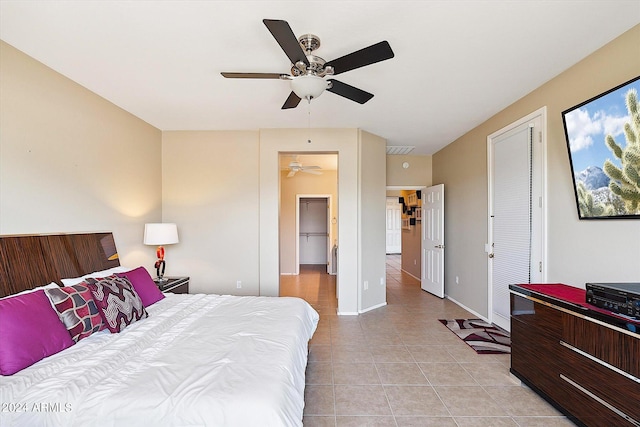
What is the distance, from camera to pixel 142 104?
3.31 meters

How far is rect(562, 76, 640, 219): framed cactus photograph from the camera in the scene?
1.82 metres

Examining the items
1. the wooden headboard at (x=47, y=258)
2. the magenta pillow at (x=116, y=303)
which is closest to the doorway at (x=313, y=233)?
the wooden headboard at (x=47, y=258)

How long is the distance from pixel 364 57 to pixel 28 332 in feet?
8.37

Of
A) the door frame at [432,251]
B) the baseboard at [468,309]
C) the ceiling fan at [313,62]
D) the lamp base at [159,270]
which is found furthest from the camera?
the door frame at [432,251]

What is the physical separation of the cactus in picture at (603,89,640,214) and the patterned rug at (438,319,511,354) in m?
1.87

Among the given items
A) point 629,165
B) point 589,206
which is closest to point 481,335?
point 589,206

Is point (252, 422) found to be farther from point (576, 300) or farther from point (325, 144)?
point (325, 144)

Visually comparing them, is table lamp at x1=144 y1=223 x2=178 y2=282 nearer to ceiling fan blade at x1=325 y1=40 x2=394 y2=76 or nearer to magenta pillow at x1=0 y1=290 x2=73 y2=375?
magenta pillow at x1=0 y1=290 x2=73 y2=375

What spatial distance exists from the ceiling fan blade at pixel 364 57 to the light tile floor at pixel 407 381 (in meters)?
2.43

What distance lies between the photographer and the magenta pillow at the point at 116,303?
1.99 meters

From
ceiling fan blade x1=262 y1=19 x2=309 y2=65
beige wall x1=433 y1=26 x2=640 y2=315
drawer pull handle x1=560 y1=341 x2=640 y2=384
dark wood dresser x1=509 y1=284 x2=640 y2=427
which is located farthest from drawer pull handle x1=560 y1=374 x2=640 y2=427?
ceiling fan blade x1=262 y1=19 x2=309 y2=65

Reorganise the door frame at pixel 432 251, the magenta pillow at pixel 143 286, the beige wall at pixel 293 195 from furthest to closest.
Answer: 1. the beige wall at pixel 293 195
2. the door frame at pixel 432 251
3. the magenta pillow at pixel 143 286

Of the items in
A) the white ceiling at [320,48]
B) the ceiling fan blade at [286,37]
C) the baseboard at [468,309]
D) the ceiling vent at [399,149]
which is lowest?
the baseboard at [468,309]

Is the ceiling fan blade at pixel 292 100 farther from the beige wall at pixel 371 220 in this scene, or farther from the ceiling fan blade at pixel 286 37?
the beige wall at pixel 371 220
